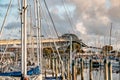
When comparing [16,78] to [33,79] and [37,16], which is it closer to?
[33,79]

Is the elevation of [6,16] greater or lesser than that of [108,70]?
greater

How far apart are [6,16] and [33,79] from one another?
8.60 metres

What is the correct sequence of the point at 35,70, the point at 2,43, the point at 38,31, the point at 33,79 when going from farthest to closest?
the point at 2,43 → the point at 38,31 → the point at 35,70 → the point at 33,79

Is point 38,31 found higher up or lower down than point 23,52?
higher up

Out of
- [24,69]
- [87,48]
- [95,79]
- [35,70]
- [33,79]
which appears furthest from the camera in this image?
[87,48]

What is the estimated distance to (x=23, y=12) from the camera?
15922mm

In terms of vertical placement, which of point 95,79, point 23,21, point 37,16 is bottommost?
point 95,79

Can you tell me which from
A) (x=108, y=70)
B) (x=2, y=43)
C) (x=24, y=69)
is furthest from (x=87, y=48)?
(x=24, y=69)

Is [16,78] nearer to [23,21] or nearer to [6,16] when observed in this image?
[23,21]

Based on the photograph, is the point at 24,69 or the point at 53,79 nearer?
the point at 24,69

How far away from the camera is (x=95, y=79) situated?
55062 millimetres

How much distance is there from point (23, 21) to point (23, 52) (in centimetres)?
126

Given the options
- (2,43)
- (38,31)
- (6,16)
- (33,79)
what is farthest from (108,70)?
(2,43)

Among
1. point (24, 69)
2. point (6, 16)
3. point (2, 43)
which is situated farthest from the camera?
point (2, 43)
